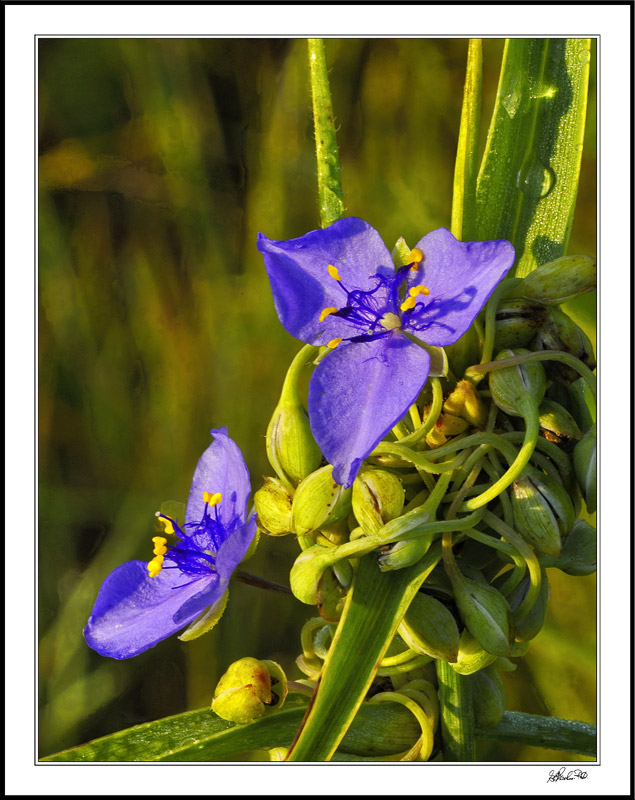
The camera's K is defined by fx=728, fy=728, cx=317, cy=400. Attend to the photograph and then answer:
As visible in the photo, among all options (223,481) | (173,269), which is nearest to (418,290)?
(223,481)

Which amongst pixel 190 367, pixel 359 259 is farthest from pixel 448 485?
pixel 190 367

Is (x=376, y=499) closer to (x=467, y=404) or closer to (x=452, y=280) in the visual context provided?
(x=467, y=404)

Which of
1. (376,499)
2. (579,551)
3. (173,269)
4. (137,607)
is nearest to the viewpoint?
(376,499)

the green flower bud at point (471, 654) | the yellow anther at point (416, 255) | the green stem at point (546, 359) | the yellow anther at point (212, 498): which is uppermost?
the yellow anther at point (416, 255)

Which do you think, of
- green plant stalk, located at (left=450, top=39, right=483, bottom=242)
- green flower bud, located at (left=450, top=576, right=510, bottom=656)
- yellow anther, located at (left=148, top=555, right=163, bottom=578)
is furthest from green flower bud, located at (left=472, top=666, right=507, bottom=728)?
green plant stalk, located at (left=450, top=39, right=483, bottom=242)

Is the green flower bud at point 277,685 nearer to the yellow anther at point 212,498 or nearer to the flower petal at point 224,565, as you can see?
the flower petal at point 224,565

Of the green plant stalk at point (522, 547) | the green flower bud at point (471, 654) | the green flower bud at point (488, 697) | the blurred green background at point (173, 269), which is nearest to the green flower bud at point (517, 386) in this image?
the green plant stalk at point (522, 547)
